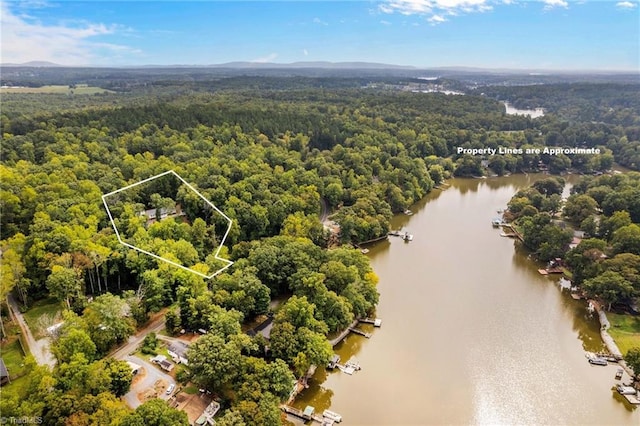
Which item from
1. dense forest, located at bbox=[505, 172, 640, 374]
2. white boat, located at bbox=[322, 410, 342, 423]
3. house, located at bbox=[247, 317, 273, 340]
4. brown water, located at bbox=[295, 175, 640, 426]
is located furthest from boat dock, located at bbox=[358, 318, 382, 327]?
dense forest, located at bbox=[505, 172, 640, 374]

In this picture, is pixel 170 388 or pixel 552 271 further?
pixel 552 271

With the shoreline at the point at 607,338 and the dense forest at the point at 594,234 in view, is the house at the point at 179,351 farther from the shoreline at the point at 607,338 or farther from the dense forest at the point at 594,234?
the shoreline at the point at 607,338

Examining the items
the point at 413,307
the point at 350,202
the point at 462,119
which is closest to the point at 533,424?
the point at 413,307

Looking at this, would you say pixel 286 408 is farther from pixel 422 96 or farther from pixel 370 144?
pixel 422 96

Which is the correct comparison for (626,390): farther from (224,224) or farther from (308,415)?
(224,224)

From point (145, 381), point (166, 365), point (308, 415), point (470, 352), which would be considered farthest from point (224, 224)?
point (470, 352)

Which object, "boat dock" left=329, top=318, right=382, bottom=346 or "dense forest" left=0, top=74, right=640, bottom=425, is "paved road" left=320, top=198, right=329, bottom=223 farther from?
"boat dock" left=329, top=318, right=382, bottom=346

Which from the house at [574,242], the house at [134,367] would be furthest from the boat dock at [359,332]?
the house at [574,242]
